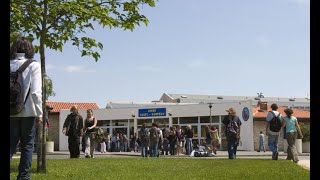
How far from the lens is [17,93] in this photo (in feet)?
20.0

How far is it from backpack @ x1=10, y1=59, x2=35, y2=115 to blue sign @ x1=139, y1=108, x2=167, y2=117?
42070 mm

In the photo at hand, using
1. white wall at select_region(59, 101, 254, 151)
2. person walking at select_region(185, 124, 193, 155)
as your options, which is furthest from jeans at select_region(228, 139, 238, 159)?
white wall at select_region(59, 101, 254, 151)

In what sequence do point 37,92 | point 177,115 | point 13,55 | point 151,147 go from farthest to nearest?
point 177,115, point 151,147, point 13,55, point 37,92

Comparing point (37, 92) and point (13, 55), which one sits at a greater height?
point (13, 55)

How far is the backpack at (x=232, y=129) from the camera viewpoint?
16.5 m

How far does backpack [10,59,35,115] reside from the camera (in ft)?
19.7

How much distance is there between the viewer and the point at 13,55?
21.9 feet

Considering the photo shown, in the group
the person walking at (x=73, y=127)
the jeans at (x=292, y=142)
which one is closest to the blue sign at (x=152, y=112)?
the person walking at (x=73, y=127)

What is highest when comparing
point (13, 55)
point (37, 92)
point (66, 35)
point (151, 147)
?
point (66, 35)

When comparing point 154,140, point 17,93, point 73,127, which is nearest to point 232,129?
point 73,127

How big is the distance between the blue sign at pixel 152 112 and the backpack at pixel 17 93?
42.1 meters

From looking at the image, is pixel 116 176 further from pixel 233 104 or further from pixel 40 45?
pixel 233 104
